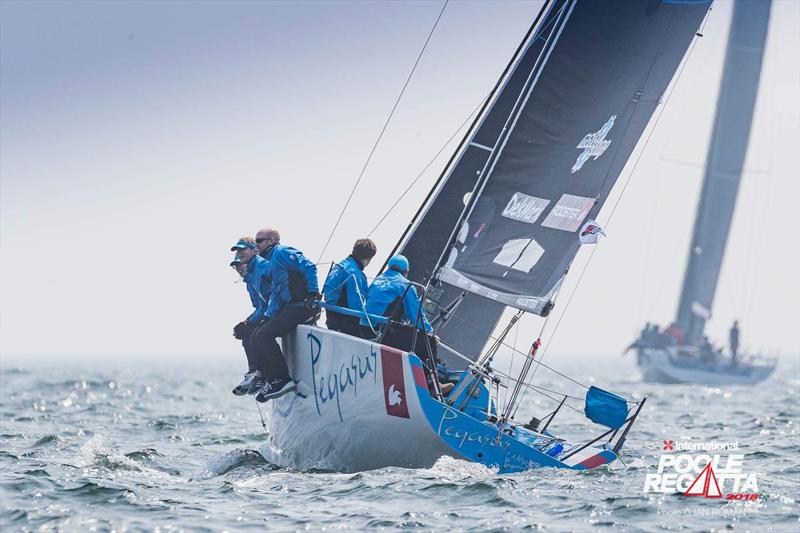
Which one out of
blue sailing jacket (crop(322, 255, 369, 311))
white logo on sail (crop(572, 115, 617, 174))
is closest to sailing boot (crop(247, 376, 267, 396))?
blue sailing jacket (crop(322, 255, 369, 311))

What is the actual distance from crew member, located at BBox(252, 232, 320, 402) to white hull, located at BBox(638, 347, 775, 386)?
3138 centimetres

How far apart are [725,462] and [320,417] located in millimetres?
3555

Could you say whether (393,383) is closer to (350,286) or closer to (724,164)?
(350,286)

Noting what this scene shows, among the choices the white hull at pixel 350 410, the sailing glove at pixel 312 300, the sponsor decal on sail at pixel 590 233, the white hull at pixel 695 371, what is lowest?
the white hull at pixel 695 371

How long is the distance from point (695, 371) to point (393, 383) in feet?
107

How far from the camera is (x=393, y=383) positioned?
22.1ft

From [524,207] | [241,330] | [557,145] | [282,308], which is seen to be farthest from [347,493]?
[557,145]

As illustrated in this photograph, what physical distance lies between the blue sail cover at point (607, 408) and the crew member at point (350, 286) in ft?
5.29

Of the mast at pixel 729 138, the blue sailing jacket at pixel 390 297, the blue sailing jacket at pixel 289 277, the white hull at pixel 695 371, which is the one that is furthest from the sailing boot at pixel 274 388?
the white hull at pixel 695 371

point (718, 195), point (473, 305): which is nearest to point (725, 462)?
point (473, 305)

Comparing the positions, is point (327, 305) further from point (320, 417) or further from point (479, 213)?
point (479, 213)

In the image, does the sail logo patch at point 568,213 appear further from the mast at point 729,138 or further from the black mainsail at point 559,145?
the mast at point 729,138

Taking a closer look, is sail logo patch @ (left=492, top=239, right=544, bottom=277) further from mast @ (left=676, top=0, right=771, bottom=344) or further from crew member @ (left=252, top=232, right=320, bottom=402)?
mast @ (left=676, top=0, right=771, bottom=344)

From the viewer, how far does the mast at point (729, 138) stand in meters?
34.7
